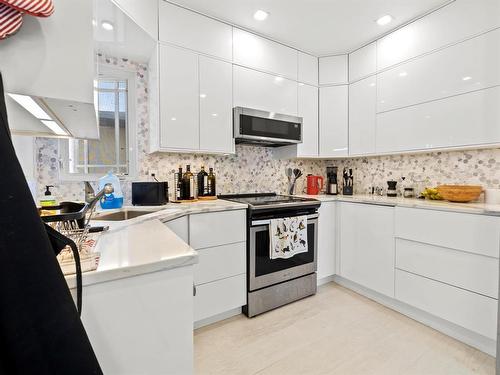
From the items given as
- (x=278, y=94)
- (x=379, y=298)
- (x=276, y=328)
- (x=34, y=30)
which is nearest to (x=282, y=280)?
(x=276, y=328)

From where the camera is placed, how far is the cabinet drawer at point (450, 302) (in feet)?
5.39

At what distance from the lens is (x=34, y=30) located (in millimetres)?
576

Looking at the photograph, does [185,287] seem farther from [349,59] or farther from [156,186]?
[349,59]

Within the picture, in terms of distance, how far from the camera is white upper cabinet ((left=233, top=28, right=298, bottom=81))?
7.94 feet

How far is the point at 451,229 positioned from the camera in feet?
5.92

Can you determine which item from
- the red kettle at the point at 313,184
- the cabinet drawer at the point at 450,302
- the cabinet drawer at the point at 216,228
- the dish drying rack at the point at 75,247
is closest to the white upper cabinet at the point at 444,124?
the red kettle at the point at 313,184

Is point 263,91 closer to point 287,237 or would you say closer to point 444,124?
point 287,237

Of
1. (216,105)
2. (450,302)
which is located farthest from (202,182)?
(450,302)

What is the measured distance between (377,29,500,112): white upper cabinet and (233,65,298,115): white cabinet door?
2.94 ft

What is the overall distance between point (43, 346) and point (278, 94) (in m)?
2.62

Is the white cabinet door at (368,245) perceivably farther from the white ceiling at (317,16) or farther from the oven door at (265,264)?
the white ceiling at (317,16)

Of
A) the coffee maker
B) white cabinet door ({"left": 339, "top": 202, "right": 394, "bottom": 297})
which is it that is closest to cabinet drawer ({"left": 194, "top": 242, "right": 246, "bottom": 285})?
white cabinet door ({"left": 339, "top": 202, "right": 394, "bottom": 297})

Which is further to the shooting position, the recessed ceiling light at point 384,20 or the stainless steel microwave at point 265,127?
the stainless steel microwave at point 265,127

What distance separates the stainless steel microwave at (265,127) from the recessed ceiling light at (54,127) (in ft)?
4.85
